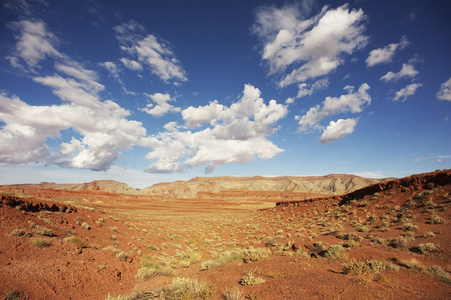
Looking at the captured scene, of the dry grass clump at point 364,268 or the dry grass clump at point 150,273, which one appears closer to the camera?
the dry grass clump at point 364,268

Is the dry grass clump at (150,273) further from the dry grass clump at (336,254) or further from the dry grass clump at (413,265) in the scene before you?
the dry grass clump at (413,265)

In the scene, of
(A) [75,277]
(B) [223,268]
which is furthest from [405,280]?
(A) [75,277]

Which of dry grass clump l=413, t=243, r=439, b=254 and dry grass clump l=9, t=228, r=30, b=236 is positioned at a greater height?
dry grass clump l=9, t=228, r=30, b=236

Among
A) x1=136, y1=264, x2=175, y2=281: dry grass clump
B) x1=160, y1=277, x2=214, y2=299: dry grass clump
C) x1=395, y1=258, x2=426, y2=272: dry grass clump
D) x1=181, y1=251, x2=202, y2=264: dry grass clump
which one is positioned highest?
x1=395, y1=258, x2=426, y2=272: dry grass clump

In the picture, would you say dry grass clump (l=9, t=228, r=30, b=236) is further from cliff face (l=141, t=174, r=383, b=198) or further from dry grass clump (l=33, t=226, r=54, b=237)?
cliff face (l=141, t=174, r=383, b=198)

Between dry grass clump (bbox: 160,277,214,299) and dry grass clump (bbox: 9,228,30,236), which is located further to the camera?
dry grass clump (bbox: 9,228,30,236)

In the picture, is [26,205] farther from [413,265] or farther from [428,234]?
[428,234]

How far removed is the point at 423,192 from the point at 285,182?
5876 inches

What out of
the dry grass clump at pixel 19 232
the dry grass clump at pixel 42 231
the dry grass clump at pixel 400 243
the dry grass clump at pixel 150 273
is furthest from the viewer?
the dry grass clump at pixel 400 243

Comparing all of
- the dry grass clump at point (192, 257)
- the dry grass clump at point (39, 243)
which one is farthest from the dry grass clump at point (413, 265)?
the dry grass clump at point (39, 243)

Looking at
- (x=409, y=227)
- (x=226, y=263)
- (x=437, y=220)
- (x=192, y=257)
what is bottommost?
(x=192, y=257)

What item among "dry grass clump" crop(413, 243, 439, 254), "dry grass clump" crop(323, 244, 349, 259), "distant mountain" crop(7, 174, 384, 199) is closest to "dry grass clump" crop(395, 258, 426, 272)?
"dry grass clump" crop(323, 244, 349, 259)

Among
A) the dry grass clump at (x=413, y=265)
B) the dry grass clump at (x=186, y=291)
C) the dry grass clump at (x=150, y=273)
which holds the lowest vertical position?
the dry grass clump at (x=150, y=273)

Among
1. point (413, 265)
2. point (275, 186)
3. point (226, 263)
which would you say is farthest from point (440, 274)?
point (275, 186)
